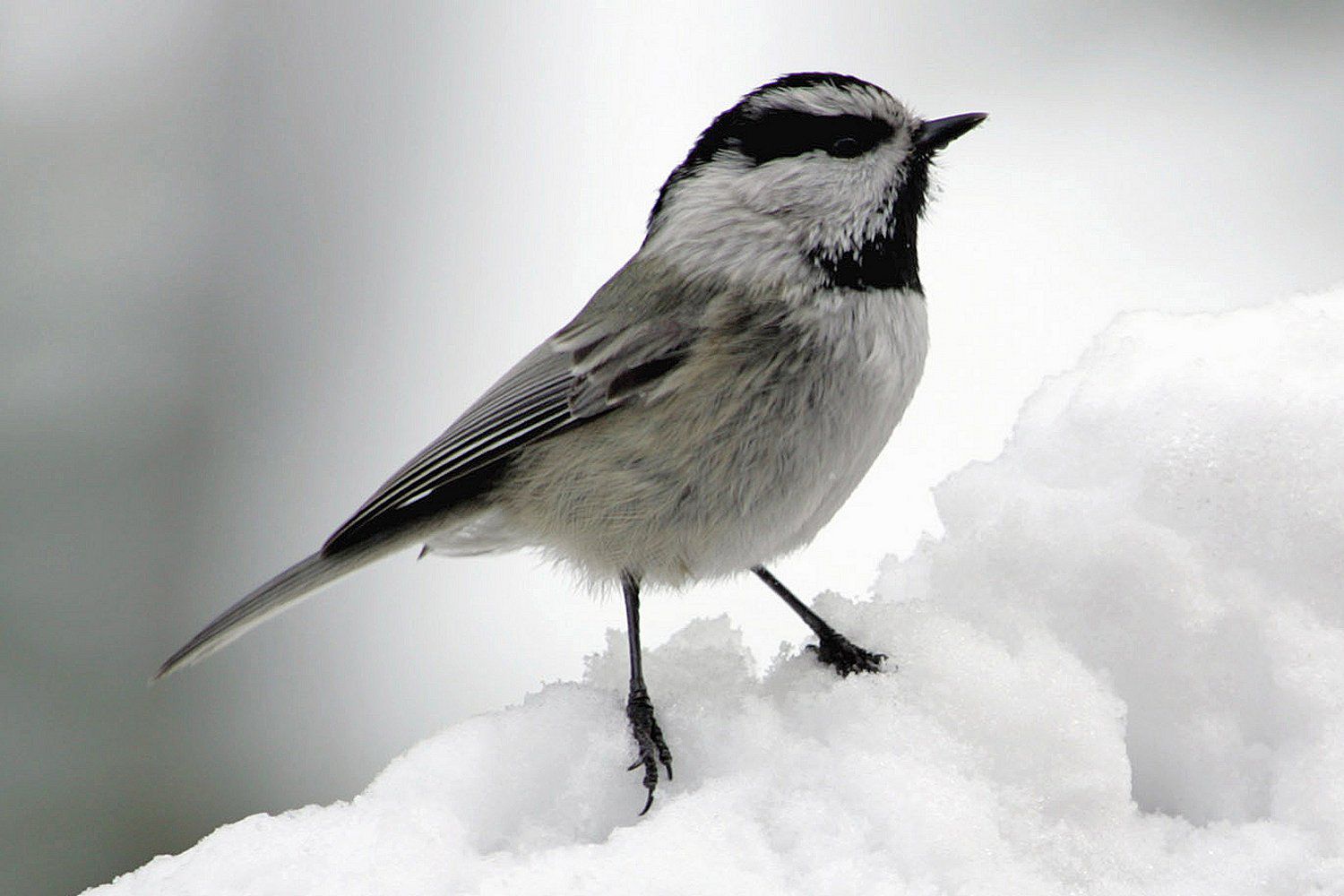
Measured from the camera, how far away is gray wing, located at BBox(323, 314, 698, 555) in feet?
6.27

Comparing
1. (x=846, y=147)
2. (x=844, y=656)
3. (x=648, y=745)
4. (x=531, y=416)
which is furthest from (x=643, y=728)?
(x=846, y=147)

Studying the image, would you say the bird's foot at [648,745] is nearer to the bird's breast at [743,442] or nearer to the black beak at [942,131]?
the bird's breast at [743,442]

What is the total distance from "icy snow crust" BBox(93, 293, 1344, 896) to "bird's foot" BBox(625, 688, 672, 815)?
0.06 feet

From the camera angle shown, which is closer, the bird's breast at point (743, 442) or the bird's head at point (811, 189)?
the bird's breast at point (743, 442)

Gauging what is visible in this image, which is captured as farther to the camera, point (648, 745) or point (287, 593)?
point (287, 593)

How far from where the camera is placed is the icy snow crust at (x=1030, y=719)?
3.72 ft

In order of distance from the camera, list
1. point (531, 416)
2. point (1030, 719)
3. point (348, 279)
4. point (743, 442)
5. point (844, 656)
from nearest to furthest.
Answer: point (1030, 719) < point (844, 656) < point (743, 442) < point (531, 416) < point (348, 279)

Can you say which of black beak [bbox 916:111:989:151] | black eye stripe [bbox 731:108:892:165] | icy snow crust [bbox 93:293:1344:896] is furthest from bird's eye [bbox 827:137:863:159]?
icy snow crust [bbox 93:293:1344:896]

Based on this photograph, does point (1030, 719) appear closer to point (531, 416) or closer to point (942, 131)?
point (531, 416)

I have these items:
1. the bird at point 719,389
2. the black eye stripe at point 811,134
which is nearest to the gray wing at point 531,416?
the bird at point 719,389

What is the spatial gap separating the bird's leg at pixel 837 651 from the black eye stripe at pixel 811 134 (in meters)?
0.69

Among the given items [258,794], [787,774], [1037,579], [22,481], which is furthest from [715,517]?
[22,481]

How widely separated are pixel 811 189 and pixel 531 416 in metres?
0.54

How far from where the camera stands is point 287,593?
2016 mm
